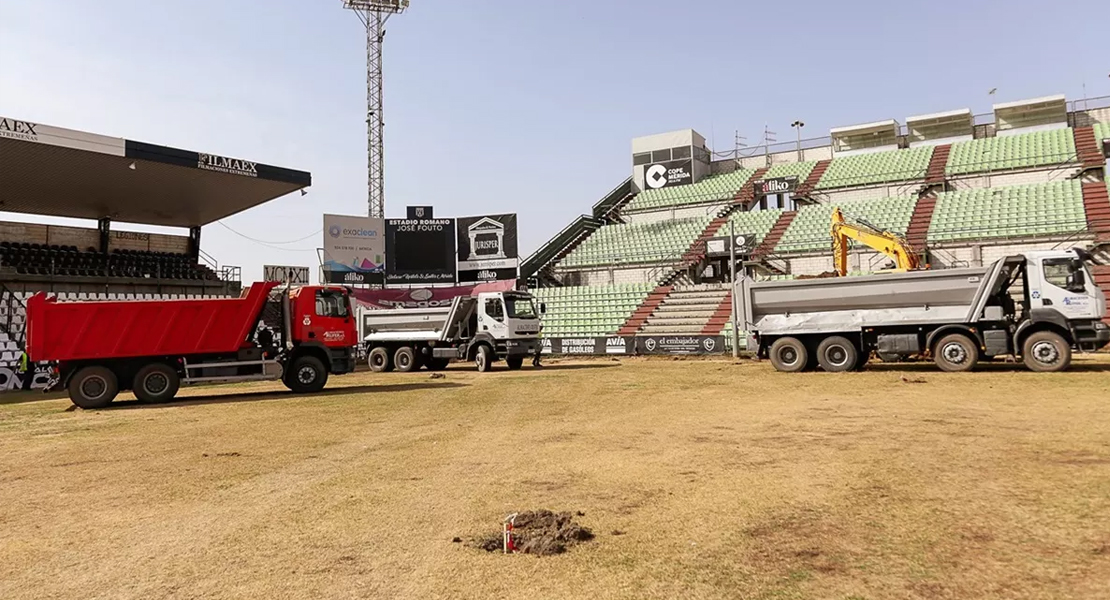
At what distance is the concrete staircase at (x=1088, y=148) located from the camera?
34.0 m

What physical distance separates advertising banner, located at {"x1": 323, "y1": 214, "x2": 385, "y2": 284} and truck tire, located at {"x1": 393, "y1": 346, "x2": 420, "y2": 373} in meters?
14.4

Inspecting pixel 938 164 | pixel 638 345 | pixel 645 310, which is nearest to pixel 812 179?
pixel 938 164

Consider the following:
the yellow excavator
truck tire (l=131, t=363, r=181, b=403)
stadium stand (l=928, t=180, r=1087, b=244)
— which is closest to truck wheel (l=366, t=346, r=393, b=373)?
truck tire (l=131, t=363, r=181, b=403)

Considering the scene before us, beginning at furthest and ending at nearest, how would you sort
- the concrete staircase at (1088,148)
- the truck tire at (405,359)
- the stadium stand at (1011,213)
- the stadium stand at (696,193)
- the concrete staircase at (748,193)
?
the stadium stand at (696,193), the concrete staircase at (748,193), the concrete staircase at (1088,148), the stadium stand at (1011,213), the truck tire at (405,359)

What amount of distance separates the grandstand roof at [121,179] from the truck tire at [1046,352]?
92.8 feet

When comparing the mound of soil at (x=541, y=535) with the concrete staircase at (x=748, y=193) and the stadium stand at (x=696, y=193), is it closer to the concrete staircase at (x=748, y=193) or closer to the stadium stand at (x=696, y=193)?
the concrete staircase at (x=748, y=193)

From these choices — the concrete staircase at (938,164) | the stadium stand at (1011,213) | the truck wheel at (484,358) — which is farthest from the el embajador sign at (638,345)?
the concrete staircase at (938,164)

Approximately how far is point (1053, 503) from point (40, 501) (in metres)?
9.18

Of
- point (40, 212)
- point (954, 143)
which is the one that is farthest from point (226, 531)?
point (954, 143)

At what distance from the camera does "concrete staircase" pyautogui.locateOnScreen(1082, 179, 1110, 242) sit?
28.2 meters

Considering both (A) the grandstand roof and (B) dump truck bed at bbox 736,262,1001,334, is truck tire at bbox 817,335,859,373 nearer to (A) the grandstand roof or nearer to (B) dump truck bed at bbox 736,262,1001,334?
(B) dump truck bed at bbox 736,262,1001,334

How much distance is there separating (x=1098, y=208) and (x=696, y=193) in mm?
21479

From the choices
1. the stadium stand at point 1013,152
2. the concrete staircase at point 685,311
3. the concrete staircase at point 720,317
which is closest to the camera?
the concrete staircase at point 720,317

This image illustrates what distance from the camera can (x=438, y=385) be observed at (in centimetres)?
1847
